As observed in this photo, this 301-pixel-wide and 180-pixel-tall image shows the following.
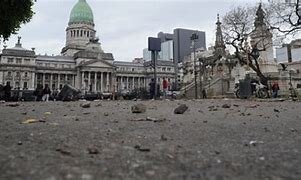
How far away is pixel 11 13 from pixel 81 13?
106858 mm

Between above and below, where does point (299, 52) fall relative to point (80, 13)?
below

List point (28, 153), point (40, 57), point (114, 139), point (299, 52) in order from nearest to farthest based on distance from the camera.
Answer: point (28, 153), point (114, 139), point (299, 52), point (40, 57)

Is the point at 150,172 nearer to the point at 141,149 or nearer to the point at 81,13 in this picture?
the point at 141,149

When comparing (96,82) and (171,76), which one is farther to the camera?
(171,76)

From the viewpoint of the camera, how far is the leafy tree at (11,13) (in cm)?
1118

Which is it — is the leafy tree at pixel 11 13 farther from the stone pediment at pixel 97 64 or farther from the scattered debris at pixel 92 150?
the stone pediment at pixel 97 64

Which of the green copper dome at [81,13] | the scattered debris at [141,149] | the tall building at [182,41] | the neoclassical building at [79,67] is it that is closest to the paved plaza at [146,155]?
the scattered debris at [141,149]

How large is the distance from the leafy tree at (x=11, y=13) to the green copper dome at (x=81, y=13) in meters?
103

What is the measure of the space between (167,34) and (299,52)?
72764 millimetres

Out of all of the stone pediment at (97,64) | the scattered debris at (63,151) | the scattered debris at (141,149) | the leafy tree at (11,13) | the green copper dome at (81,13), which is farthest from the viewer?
the green copper dome at (81,13)

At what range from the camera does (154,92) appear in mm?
29328

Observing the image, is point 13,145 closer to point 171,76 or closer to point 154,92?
point 154,92

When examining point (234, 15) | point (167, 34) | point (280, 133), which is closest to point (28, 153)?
point (280, 133)

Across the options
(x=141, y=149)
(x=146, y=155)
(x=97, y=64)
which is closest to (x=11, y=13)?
(x=141, y=149)
